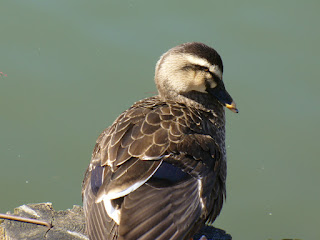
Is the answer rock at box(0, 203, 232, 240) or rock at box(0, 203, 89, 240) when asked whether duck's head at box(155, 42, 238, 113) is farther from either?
rock at box(0, 203, 89, 240)

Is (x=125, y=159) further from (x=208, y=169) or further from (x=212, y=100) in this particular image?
(x=212, y=100)

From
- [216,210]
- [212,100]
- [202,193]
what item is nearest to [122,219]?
[202,193]

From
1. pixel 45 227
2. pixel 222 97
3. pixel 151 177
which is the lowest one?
pixel 45 227

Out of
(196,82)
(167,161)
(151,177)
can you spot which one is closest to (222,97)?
(196,82)

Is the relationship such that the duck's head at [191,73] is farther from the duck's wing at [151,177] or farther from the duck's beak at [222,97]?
the duck's wing at [151,177]

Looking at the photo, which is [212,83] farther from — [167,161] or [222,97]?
[167,161]

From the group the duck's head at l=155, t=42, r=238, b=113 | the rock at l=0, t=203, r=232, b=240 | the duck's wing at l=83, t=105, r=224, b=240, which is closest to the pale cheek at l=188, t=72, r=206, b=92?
the duck's head at l=155, t=42, r=238, b=113

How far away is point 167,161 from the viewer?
4156mm

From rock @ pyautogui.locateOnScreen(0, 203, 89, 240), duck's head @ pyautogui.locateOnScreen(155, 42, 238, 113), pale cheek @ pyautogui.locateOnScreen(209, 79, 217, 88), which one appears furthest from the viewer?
pale cheek @ pyautogui.locateOnScreen(209, 79, 217, 88)

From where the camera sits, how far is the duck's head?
16.1 feet

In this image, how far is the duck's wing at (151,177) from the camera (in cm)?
386

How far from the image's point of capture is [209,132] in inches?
186

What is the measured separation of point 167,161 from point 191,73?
3.43 ft

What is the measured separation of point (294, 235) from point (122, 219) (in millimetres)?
3032
